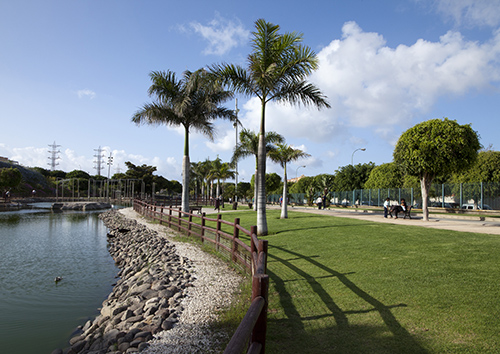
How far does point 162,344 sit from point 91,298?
545 cm

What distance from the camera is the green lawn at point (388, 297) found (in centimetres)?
379

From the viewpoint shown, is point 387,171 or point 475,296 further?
point 387,171

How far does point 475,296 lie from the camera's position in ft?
16.1

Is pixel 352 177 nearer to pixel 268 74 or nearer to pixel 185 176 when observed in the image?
pixel 185 176

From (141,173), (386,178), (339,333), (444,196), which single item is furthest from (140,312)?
(141,173)

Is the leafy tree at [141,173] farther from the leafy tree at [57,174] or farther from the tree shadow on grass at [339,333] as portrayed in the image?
the tree shadow on grass at [339,333]

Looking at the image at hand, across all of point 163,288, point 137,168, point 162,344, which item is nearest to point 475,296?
point 162,344

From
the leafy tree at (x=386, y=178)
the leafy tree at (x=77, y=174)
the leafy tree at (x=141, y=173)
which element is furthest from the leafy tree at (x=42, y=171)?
the leafy tree at (x=386, y=178)

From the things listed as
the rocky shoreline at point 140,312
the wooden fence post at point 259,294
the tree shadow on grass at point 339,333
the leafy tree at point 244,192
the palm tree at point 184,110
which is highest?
the palm tree at point 184,110

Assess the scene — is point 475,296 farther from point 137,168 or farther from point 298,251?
point 137,168

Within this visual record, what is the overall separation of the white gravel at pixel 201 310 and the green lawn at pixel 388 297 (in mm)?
821

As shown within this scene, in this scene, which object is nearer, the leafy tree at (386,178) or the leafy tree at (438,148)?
the leafy tree at (438,148)

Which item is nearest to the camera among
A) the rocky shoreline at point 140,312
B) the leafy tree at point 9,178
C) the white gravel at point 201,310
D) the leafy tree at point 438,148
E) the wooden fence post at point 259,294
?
the wooden fence post at point 259,294

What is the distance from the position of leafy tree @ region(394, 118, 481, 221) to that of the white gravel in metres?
13.3
